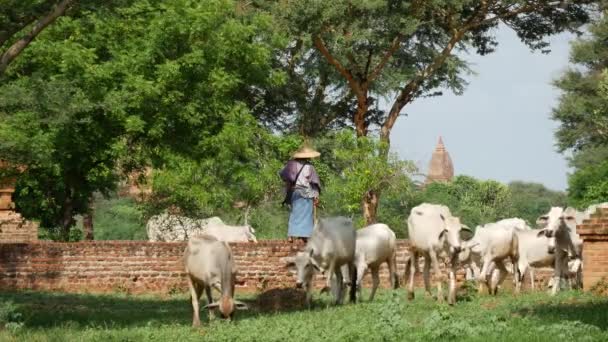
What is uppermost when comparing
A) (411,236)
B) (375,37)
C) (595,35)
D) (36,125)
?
(595,35)

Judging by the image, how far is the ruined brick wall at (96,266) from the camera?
2588 cm

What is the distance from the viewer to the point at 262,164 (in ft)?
136

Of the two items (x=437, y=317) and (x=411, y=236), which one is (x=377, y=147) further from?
(x=437, y=317)

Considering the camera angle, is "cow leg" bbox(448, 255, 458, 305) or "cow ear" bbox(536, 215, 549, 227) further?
"cow ear" bbox(536, 215, 549, 227)

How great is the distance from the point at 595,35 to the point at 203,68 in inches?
1220

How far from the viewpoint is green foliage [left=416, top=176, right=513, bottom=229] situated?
230 feet

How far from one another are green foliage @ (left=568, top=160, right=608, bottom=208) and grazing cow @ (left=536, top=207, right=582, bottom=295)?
55.7ft

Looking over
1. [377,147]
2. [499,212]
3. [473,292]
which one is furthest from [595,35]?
[473,292]

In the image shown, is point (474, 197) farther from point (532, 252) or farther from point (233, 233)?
point (532, 252)

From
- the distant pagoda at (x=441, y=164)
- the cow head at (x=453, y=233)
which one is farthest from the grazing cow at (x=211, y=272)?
the distant pagoda at (x=441, y=164)

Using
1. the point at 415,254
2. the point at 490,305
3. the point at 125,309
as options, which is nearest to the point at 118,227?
the point at 125,309

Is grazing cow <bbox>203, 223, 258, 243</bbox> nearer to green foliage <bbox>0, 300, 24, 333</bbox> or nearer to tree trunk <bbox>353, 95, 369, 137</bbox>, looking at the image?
tree trunk <bbox>353, 95, 369, 137</bbox>

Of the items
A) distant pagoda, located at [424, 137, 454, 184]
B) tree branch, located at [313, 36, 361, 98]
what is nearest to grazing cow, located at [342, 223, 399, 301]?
tree branch, located at [313, 36, 361, 98]

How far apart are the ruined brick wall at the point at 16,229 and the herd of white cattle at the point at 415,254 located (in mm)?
14741
